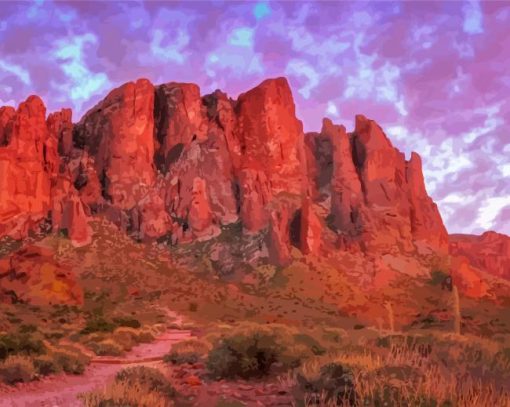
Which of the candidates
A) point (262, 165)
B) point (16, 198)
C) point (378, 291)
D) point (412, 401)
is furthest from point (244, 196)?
point (412, 401)

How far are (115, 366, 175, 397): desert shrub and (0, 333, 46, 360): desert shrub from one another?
9255mm

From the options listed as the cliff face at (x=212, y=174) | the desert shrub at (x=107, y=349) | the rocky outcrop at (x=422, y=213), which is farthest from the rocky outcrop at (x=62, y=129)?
the desert shrub at (x=107, y=349)

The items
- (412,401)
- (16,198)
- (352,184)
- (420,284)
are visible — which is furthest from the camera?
(352,184)

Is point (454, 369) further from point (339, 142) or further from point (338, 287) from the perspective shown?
point (339, 142)

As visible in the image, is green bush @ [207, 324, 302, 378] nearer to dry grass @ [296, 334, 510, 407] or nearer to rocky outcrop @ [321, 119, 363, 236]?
dry grass @ [296, 334, 510, 407]

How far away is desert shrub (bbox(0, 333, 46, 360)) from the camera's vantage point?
1991cm

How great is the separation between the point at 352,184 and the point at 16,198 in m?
73.3

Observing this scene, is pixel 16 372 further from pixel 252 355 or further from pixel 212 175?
pixel 212 175

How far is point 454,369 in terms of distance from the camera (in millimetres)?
9875

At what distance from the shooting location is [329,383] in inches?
369

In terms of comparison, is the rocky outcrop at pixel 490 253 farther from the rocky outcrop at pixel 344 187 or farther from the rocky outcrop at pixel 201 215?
the rocky outcrop at pixel 201 215

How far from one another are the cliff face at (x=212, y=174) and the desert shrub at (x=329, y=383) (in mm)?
88159

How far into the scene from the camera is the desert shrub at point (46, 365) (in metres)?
18.2

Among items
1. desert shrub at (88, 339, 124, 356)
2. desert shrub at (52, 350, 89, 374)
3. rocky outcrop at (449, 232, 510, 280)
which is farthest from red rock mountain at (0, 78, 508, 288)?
desert shrub at (52, 350, 89, 374)
